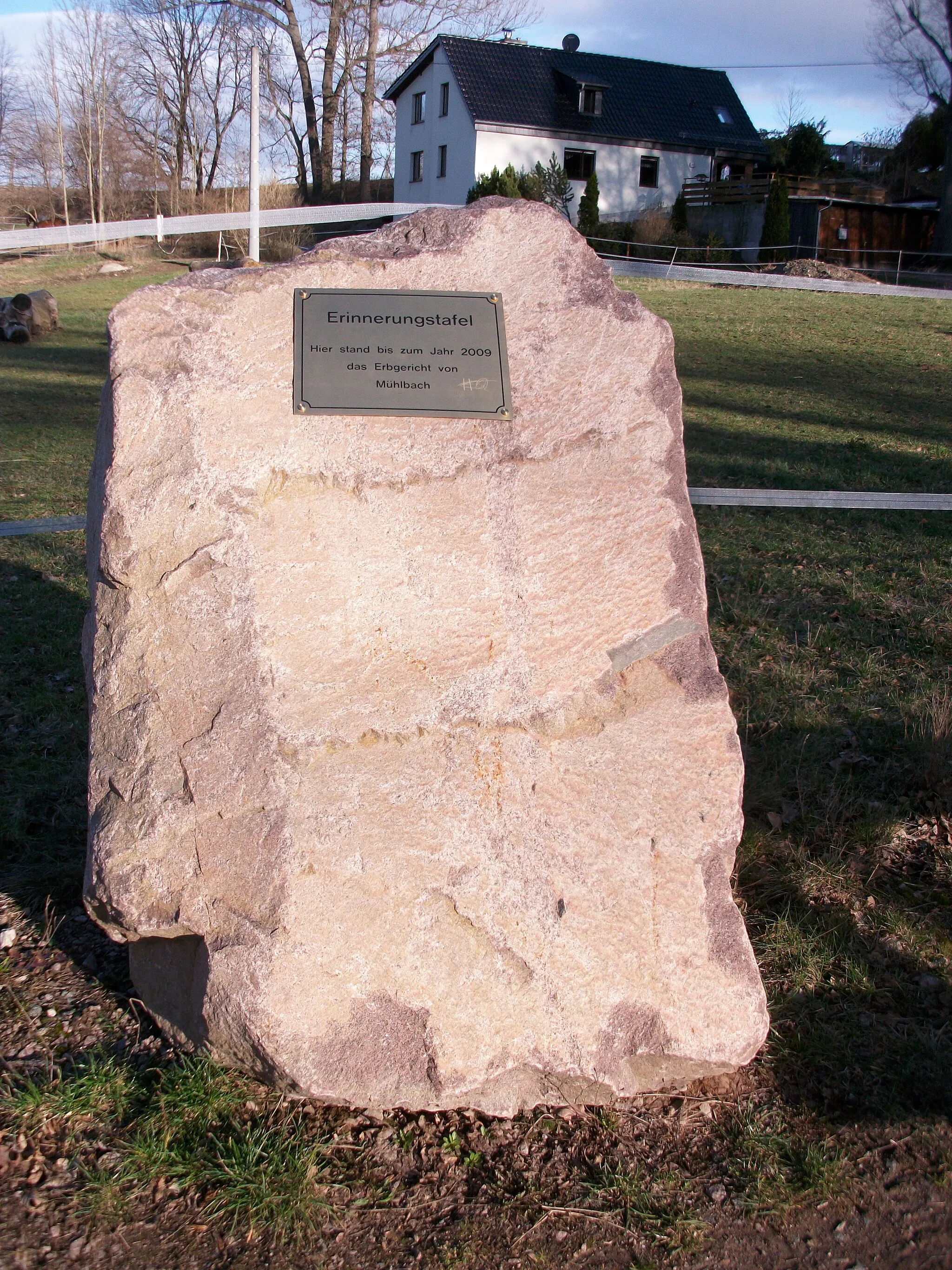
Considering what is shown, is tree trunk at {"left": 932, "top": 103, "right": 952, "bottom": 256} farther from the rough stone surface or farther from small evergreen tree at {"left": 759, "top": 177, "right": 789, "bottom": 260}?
the rough stone surface

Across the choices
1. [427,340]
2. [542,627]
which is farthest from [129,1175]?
[427,340]

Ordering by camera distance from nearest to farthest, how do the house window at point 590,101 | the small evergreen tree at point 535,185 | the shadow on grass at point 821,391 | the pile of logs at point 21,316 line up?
the shadow on grass at point 821,391
the pile of logs at point 21,316
the small evergreen tree at point 535,185
the house window at point 590,101

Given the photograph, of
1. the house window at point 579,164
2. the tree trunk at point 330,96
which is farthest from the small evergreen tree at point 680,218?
the tree trunk at point 330,96

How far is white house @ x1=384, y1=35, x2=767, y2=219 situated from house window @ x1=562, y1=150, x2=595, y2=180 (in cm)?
3

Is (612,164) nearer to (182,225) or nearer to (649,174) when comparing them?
(649,174)

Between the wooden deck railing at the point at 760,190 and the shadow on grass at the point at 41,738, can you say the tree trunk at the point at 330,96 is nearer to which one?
the wooden deck railing at the point at 760,190

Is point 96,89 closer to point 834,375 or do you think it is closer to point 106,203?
point 106,203

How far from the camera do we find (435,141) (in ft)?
108

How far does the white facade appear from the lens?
31281 mm

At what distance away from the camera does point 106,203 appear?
28141 millimetres

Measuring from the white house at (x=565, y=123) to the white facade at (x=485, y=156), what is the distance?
0.04m

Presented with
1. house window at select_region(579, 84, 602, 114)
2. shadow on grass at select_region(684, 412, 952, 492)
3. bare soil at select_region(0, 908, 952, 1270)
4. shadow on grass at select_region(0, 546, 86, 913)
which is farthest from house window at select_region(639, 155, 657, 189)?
bare soil at select_region(0, 908, 952, 1270)

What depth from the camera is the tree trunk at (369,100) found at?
94.8ft

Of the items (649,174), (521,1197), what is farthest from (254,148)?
(649,174)
